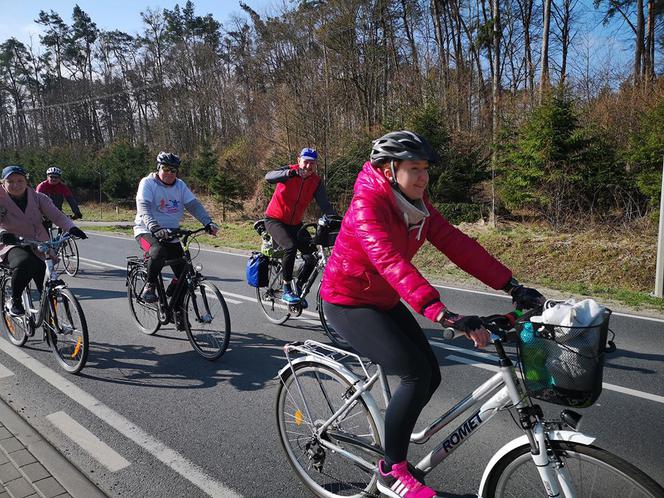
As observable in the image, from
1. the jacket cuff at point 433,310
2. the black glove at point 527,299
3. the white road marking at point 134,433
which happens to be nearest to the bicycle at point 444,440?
→ the jacket cuff at point 433,310

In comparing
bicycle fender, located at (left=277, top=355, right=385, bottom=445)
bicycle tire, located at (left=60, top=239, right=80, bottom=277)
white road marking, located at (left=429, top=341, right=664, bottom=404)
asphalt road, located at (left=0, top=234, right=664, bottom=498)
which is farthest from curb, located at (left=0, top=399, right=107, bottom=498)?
bicycle tire, located at (left=60, top=239, right=80, bottom=277)

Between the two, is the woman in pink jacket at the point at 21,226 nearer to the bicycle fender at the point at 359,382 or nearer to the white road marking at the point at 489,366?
→ the bicycle fender at the point at 359,382

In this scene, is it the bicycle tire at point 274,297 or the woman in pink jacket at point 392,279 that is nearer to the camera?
the woman in pink jacket at point 392,279

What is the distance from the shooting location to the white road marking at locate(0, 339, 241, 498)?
315cm

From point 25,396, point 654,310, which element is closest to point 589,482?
point 25,396

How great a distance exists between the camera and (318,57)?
2112 cm

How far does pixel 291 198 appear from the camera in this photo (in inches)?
255

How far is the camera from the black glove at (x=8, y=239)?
5.18m

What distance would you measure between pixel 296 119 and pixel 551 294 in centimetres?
1402

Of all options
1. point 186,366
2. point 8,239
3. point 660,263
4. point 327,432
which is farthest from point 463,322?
point 660,263

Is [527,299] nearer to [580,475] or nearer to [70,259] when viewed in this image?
[580,475]

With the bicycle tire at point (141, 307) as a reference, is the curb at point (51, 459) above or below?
below

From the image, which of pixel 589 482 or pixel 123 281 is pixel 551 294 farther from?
pixel 123 281

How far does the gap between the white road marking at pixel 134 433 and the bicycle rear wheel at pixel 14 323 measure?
1.23ft
